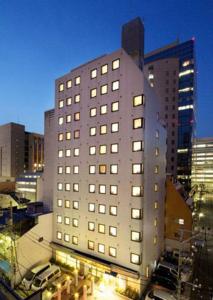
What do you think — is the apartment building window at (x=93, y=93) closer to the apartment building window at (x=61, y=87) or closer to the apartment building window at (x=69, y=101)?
the apartment building window at (x=69, y=101)

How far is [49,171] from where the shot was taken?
29969 mm

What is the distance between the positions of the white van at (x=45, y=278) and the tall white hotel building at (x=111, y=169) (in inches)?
91.0

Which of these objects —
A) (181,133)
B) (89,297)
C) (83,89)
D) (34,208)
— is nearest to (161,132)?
(83,89)

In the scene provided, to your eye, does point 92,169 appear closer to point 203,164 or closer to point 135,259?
point 135,259

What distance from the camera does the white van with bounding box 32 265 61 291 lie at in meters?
19.0

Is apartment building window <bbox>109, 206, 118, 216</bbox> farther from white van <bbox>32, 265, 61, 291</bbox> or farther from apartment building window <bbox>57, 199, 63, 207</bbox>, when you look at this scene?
white van <bbox>32, 265, 61, 291</bbox>

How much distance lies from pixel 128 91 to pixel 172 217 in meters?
20.1

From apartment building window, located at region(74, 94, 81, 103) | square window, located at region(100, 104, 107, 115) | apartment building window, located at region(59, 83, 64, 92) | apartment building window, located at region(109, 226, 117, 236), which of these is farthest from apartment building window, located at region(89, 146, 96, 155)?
apartment building window, located at region(59, 83, 64, 92)

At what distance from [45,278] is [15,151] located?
72.9 metres

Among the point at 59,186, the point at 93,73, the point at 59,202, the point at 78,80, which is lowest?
the point at 59,202

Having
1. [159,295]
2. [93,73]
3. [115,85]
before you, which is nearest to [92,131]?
[115,85]

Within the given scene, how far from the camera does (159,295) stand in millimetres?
16672

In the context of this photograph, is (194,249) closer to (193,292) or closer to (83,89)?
(193,292)

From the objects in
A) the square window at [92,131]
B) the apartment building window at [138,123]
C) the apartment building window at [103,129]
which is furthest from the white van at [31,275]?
the apartment building window at [138,123]
